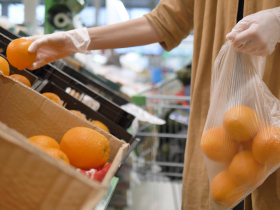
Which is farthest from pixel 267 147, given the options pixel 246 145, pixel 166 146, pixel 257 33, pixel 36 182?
pixel 166 146

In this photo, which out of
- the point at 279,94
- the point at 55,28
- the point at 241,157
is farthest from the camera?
the point at 55,28

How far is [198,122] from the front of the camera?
105 cm

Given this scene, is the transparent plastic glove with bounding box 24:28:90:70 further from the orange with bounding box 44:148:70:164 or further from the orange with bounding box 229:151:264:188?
the orange with bounding box 229:151:264:188

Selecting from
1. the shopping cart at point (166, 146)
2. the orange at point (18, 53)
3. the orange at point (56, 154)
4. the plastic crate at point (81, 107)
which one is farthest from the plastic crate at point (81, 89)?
the shopping cart at point (166, 146)

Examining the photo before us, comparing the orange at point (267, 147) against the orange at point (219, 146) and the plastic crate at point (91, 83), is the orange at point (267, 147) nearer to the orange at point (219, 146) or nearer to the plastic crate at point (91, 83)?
the orange at point (219, 146)

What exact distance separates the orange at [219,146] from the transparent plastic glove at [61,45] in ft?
2.12

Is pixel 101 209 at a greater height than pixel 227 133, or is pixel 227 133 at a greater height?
pixel 227 133

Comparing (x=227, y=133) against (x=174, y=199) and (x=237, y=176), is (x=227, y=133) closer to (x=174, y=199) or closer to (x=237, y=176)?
(x=237, y=176)

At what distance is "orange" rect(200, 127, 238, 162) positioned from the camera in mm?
809

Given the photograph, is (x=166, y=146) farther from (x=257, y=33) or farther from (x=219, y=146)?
(x=257, y=33)

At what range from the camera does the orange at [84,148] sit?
626mm

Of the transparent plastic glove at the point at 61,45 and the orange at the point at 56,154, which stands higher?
the transparent plastic glove at the point at 61,45

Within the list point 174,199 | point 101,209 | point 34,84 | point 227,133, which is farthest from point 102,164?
point 174,199

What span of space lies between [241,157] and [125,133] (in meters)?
0.49
